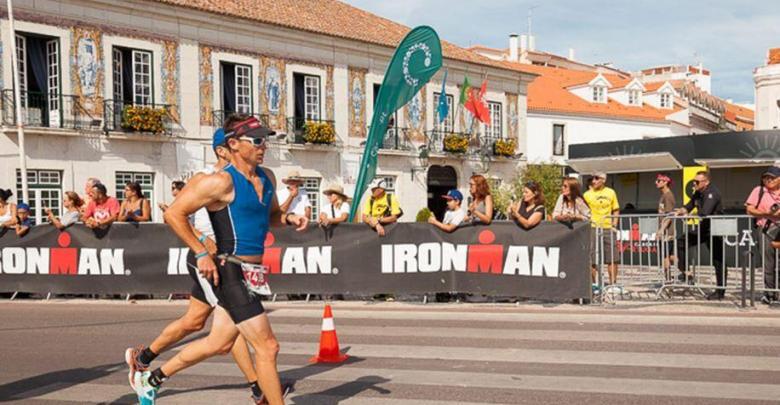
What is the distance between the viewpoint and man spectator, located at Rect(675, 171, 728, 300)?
37.7 feet

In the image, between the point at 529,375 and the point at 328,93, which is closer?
the point at 529,375

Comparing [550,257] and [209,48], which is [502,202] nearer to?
[209,48]

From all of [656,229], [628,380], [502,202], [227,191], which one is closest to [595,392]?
[628,380]

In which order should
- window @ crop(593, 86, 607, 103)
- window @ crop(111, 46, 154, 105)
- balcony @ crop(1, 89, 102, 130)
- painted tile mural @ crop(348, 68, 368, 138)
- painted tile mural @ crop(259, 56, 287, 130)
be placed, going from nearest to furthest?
balcony @ crop(1, 89, 102, 130)
window @ crop(111, 46, 154, 105)
painted tile mural @ crop(259, 56, 287, 130)
painted tile mural @ crop(348, 68, 368, 138)
window @ crop(593, 86, 607, 103)

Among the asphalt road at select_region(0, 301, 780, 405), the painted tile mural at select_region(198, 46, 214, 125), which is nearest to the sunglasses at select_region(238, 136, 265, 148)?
the asphalt road at select_region(0, 301, 780, 405)

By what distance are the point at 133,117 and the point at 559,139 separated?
1257 inches

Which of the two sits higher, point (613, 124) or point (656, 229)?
point (613, 124)

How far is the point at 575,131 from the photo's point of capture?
167 ft

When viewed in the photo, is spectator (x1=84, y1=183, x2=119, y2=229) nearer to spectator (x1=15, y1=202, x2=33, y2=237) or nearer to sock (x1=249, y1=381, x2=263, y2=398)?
spectator (x1=15, y1=202, x2=33, y2=237)

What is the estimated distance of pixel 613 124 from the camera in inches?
2079

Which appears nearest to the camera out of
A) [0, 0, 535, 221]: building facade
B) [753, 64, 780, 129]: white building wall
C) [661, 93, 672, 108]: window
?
[0, 0, 535, 221]: building facade

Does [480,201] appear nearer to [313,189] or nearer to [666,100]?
[313,189]

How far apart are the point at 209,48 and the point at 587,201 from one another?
1746 cm

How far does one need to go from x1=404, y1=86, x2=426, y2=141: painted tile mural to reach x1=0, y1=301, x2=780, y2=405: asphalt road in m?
22.5
